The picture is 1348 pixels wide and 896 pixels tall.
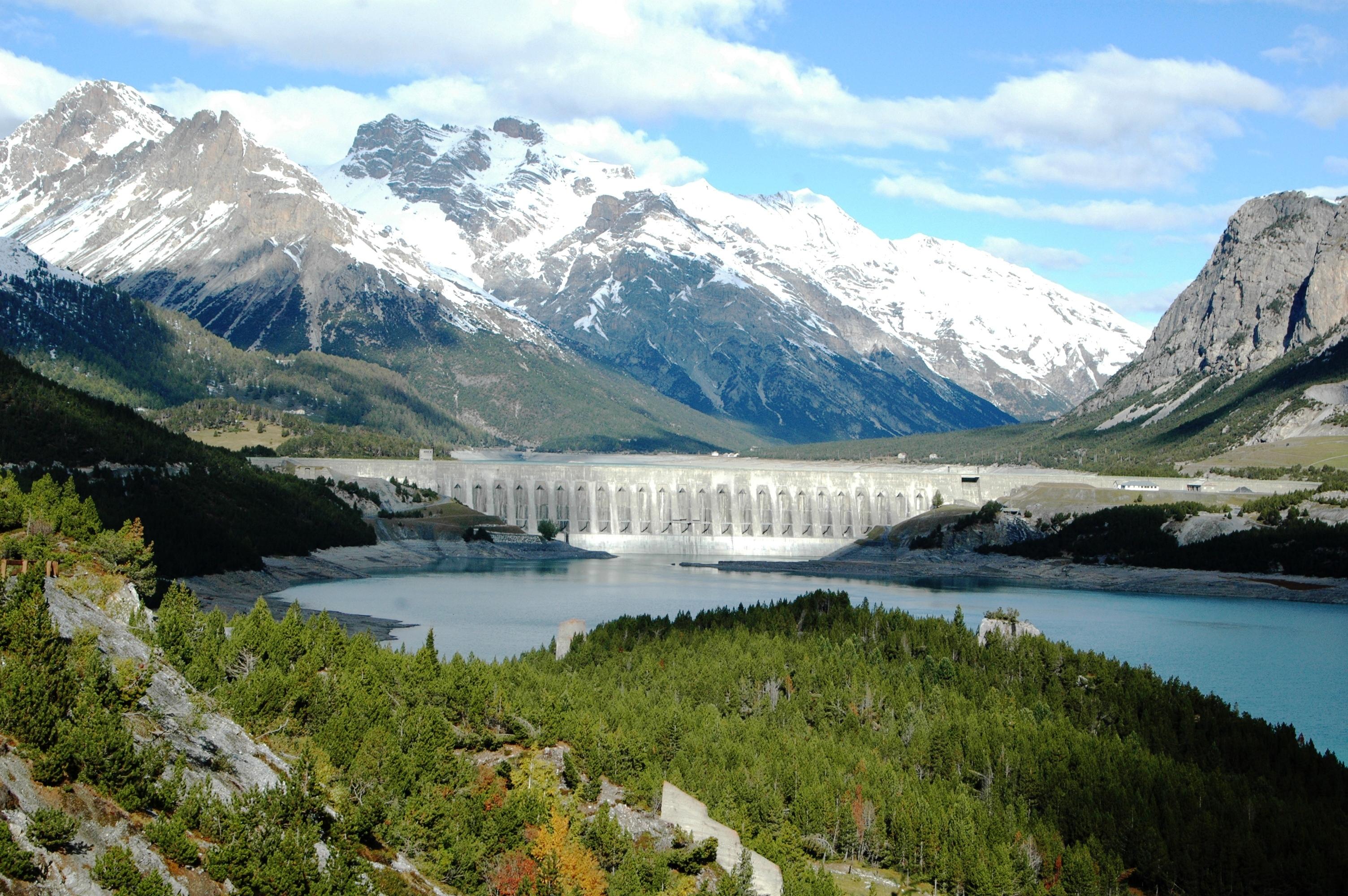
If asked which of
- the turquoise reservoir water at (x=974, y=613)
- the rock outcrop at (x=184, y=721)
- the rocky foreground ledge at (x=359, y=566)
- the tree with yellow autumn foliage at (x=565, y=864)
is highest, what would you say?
the rock outcrop at (x=184, y=721)

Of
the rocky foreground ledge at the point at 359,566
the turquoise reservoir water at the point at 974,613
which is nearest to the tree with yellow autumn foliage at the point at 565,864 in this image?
the turquoise reservoir water at the point at 974,613

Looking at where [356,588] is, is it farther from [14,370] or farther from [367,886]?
[367,886]

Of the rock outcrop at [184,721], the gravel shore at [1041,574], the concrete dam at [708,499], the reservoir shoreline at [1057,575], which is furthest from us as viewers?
the concrete dam at [708,499]

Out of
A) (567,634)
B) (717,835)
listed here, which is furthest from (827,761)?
(567,634)

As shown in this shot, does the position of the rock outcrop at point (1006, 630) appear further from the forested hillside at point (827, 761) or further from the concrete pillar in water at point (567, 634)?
the concrete pillar in water at point (567, 634)

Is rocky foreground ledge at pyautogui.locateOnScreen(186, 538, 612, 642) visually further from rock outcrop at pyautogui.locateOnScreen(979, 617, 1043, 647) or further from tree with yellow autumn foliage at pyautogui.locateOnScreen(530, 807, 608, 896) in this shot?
tree with yellow autumn foliage at pyautogui.locateOnScreen(530, 807, 608, 896)

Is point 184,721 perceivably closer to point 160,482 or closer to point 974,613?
point 974,613

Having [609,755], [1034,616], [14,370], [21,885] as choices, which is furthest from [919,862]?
[14,370]
